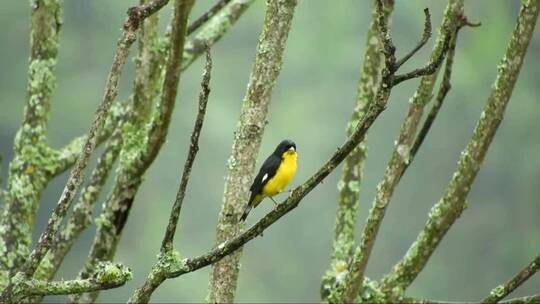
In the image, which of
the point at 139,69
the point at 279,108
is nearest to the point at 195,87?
the point at 279,108

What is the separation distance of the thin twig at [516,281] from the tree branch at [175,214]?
2630mm

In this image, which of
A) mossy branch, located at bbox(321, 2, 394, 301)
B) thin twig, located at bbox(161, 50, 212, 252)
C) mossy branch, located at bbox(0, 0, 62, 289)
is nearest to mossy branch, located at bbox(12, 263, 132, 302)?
thin twig, located at bbox(161, 50, 212, 252)

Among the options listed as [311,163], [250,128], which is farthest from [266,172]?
[311,163]

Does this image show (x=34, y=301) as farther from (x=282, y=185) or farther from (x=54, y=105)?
(x=54, y=105)

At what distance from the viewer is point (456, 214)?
7.59 meters

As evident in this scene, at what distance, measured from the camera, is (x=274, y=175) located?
732 centimetres

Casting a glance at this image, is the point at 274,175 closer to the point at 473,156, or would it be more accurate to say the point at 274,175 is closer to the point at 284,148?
the point at 284,148

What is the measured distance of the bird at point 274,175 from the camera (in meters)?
7.23

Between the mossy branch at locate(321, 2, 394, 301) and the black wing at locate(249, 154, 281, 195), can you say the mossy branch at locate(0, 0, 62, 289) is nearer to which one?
the black wing at locate(249, 154, 281, 195)

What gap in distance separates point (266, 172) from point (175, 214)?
2.62 m

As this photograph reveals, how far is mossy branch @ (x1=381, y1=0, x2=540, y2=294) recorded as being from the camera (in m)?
6.96

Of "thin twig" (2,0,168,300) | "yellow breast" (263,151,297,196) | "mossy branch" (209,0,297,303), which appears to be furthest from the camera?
"yellow breast" (263,151,297,196)

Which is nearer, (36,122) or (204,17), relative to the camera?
(36,122)

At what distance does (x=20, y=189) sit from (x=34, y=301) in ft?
3.14
